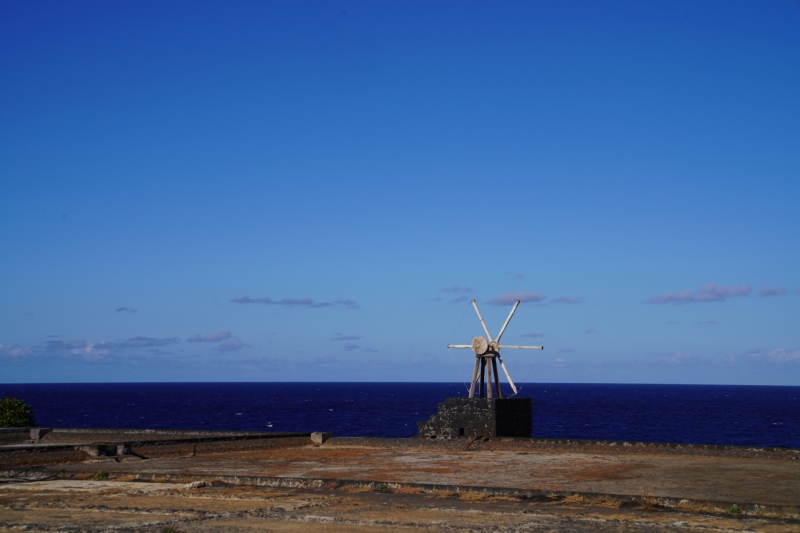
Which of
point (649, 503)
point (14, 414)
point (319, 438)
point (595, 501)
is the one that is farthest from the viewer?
point (14, 414)

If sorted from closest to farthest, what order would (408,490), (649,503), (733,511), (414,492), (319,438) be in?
(733,511) < (649,503) < (414,492) < (408,490) < (319,438)

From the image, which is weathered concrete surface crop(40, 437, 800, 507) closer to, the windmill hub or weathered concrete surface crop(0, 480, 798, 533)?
weathered concrete surface crop(0, 480, 798, 533)

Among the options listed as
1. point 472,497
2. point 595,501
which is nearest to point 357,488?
point 472,497

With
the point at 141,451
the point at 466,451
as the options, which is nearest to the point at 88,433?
the point at 141,451

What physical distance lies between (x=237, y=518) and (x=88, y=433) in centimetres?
1680

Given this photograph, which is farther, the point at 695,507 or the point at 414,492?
the point at 414,492

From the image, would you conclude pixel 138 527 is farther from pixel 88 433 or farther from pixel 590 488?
pixel 88 433

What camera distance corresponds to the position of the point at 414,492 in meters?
15.0

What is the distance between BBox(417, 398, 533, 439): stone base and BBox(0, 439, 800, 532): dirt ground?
258 cm

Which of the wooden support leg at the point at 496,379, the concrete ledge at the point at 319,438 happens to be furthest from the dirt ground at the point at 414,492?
the wooden support leg at the point at 496,379

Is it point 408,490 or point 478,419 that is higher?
point 478,419

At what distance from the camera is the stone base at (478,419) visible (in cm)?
2541

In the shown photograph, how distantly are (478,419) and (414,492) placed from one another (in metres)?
10.8

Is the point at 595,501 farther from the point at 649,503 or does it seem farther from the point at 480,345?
the point at 480,345
